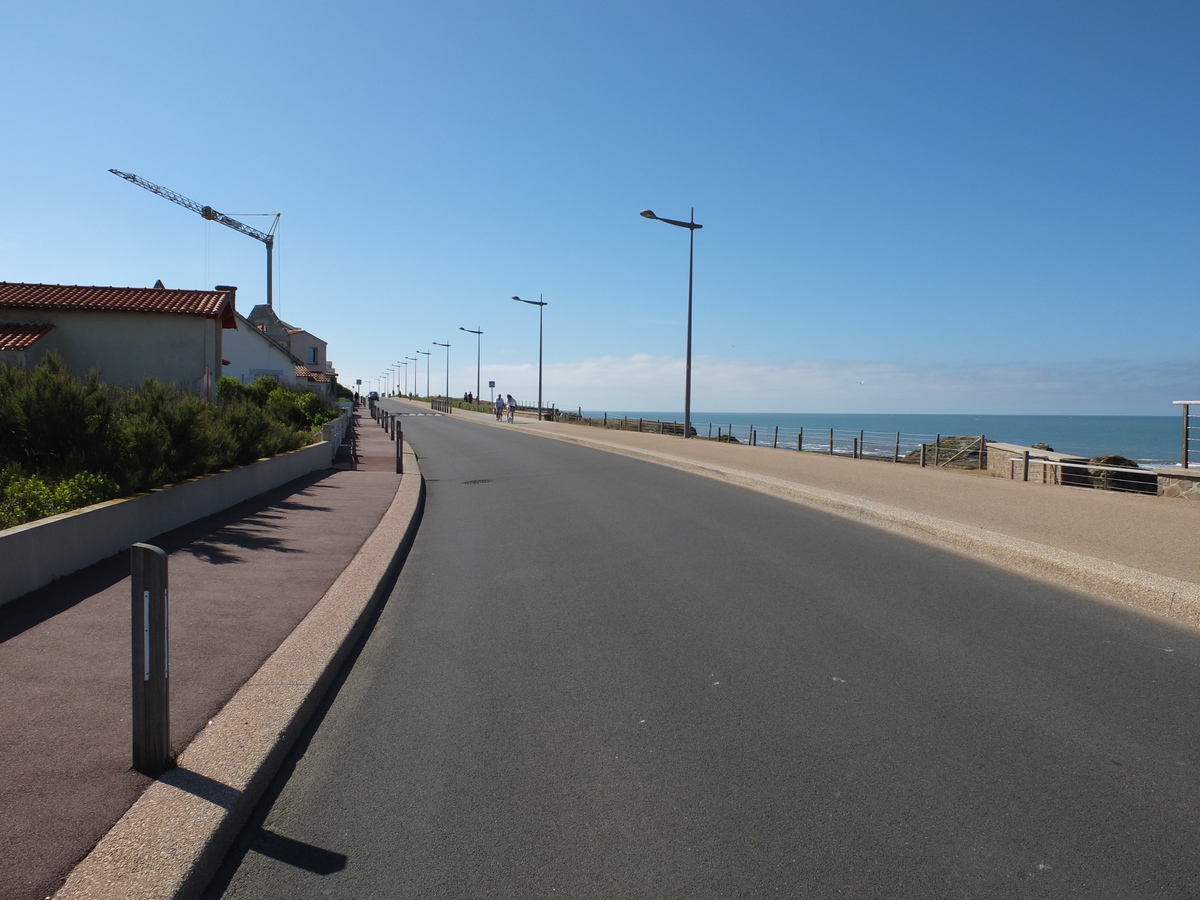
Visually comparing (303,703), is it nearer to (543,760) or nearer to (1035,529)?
(543,760)

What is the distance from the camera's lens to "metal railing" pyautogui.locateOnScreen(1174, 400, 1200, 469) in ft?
48.1

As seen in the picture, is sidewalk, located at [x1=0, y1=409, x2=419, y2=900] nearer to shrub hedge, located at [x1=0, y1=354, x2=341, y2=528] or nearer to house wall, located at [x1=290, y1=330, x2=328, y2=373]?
shrub hedge, located at [x1=0, y1=354, x2=341, y2=528]

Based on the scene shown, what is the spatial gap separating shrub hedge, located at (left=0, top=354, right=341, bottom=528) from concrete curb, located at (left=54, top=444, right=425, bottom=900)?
→ 3.70m

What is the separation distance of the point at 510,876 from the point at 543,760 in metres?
0.84

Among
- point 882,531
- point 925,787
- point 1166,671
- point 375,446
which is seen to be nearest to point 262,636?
point 925,787

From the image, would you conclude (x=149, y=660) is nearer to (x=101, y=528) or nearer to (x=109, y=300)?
(x=101, y=528)

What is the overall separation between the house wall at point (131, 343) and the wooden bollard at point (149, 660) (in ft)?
60.4

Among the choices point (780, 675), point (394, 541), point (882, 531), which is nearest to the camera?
point (780, 675)

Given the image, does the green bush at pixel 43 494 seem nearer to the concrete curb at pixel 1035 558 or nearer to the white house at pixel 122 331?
the concrete curb at pixel 1035 558

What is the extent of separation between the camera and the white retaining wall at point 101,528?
5.66 m

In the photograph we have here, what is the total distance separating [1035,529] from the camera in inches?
367

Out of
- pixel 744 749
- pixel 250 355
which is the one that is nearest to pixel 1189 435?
pixel 744 749

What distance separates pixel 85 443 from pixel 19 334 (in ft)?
42.7

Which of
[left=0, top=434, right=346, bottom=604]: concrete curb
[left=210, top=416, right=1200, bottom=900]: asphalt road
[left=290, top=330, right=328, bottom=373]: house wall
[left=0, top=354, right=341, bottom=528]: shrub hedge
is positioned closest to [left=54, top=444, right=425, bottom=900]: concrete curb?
[left=210, top=416, right=1200, bottom=900]: asphalt road
